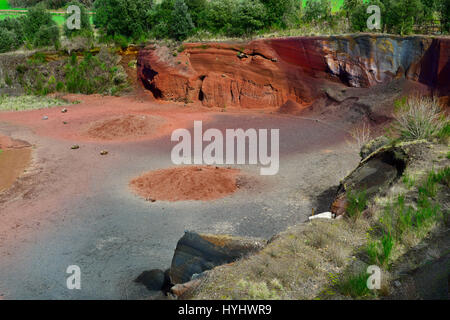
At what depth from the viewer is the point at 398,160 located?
794 cm

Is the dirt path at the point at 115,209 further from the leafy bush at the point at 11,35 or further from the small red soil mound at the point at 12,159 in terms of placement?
the leafy bush at the point at 11,35

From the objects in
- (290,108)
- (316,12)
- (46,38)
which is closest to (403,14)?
(290,108)

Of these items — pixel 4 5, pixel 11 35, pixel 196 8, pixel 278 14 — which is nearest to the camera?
pixel 278 14

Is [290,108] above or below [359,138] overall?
below

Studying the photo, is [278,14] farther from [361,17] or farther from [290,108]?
[290,108]

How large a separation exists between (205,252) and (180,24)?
887 inches

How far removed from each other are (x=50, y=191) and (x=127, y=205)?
8.88ft

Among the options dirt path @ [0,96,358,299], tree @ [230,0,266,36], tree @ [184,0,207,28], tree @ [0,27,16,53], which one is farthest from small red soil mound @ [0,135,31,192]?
tree @ [0,27,16,53]

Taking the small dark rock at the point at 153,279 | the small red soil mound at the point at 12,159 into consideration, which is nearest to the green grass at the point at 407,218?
the small dark rock at the point at 153,279

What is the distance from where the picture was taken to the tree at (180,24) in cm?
2618

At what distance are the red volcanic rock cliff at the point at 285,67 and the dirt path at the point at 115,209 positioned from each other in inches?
186

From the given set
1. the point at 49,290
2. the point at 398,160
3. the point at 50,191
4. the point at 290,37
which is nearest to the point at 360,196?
the point at 398,160

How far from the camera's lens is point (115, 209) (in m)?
Result: 9.95

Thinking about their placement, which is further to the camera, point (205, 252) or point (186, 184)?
point (186, 184)
